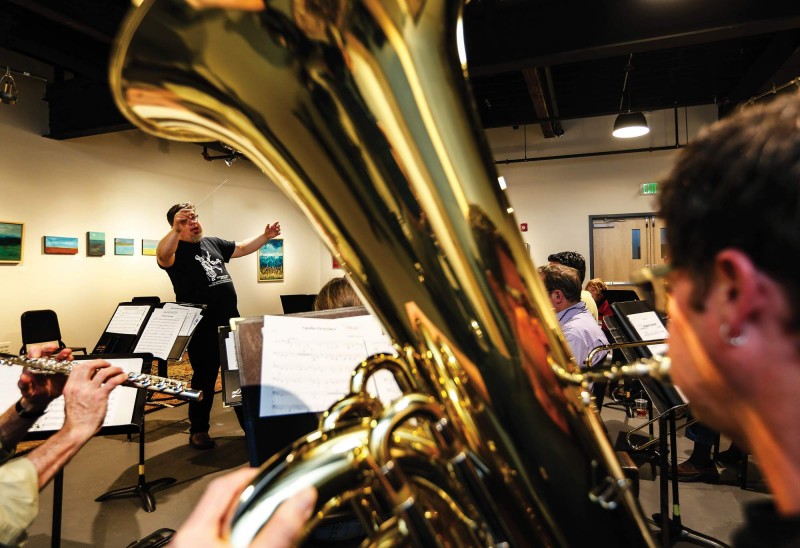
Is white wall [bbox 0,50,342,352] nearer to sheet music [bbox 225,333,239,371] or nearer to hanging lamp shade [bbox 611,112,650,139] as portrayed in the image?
sheet music [bbox 225,333,239,371]

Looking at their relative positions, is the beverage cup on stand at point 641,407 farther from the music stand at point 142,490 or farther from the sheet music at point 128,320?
the sheet music at point 128,320

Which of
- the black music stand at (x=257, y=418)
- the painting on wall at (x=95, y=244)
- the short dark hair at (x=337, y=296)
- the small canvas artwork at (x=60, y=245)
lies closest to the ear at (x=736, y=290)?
the black music stand at (x=257, y=418)

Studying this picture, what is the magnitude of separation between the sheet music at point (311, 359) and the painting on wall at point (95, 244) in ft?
19.0

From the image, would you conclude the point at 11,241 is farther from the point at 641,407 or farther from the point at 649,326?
the point at 641,407

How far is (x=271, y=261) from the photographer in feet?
28.0

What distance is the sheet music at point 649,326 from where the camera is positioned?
6.93ft

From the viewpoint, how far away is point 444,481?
549 millimetres

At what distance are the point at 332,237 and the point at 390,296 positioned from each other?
11cm

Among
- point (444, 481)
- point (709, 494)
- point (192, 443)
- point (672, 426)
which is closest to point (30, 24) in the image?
point (192, 443)

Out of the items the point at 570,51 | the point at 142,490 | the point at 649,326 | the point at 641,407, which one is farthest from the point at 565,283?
the point at 142,490

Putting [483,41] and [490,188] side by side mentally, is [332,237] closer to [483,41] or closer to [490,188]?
[490,188]

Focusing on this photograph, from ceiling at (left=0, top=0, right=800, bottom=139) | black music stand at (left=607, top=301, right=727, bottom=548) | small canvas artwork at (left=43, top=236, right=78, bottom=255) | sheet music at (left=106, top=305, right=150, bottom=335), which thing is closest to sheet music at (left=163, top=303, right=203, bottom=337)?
sheet music at (left=106, top=305, right=150, bottom=335)

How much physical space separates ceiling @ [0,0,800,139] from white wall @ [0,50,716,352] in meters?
0.49

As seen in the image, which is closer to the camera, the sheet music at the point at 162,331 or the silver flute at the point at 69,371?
the silver flute at the point at 69,371
